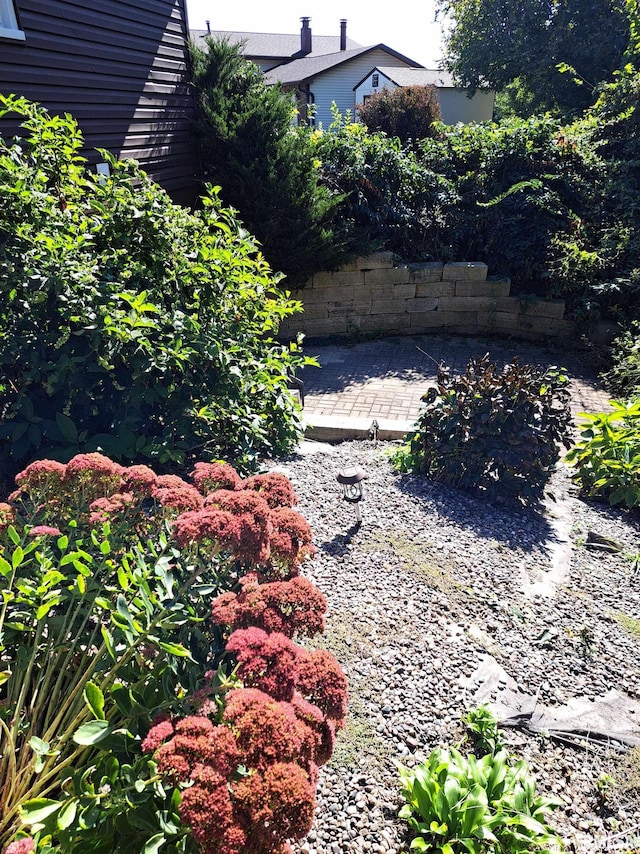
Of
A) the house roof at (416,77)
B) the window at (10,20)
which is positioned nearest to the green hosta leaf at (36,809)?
the window at (10,20)

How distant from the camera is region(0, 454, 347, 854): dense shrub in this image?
103 cm

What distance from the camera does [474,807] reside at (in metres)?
1.57

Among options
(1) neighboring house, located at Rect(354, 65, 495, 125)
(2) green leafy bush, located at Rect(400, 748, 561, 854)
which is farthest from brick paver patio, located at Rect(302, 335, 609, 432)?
(1) neighboring house, located at Rect(354, 65, 495, 125)

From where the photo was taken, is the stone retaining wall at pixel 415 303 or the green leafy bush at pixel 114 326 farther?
the stone retaining wall at pixel 415 303

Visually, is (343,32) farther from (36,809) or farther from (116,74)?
(36,809)

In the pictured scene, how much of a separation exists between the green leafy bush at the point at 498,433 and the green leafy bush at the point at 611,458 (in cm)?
35

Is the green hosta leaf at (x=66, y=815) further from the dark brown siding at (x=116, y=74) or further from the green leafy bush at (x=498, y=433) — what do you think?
the dark brown siding at (x=116, y=74)

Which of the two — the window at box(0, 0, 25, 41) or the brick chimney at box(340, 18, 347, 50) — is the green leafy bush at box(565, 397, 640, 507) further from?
the brick chimney at box(340, 18, 347, 50)

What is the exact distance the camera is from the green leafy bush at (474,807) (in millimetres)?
1550

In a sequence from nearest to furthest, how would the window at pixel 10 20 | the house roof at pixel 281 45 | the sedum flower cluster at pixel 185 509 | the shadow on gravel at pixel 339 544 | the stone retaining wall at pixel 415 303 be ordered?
1. the sedum flower cluster at pixel 185 509
2. the shadow on gravel at pixel 339 544
3. the window at pixel 10 20
4. the stone retaining wall at pixel 415 303
5. the house roof at pixel 281 45

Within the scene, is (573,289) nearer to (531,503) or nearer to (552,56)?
(531,503)

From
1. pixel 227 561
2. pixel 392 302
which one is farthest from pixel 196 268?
pixel 392 302

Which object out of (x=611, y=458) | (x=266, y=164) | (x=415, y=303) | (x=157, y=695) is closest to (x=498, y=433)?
Result: (x=611, y=458)

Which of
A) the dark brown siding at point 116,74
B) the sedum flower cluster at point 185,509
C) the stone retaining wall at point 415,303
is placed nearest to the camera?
the sedum flower cluster at point 185,509
